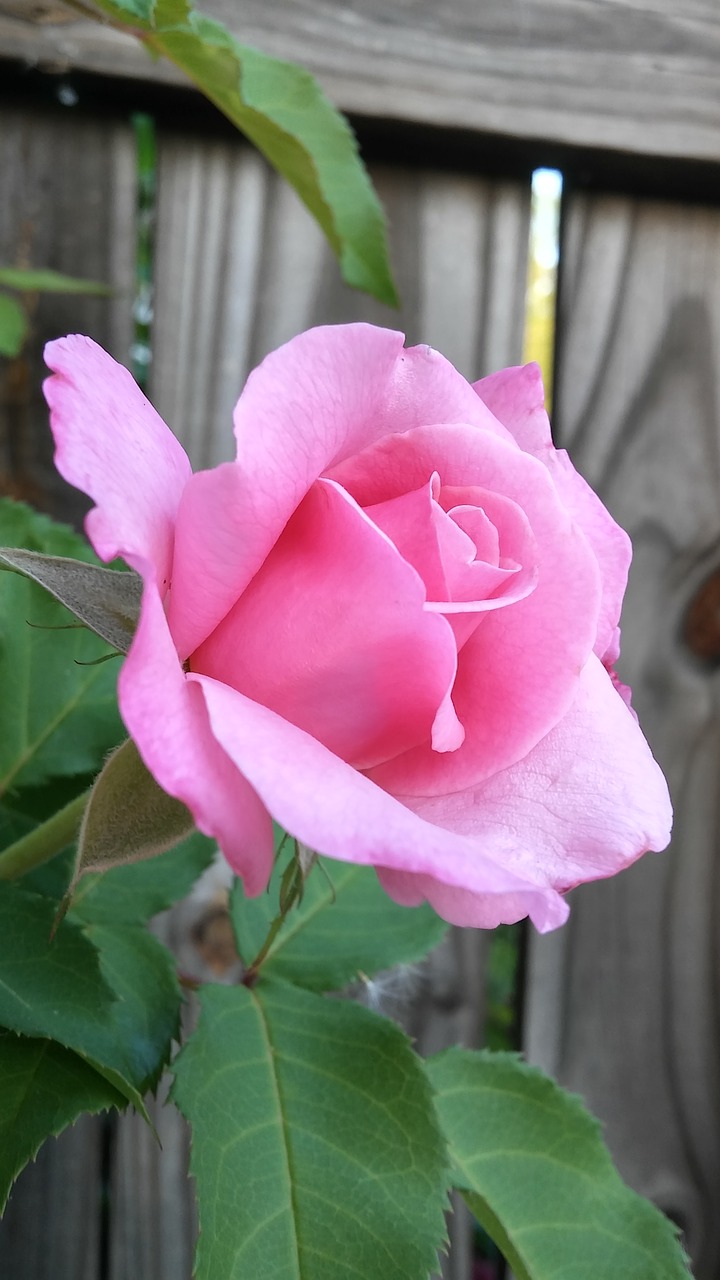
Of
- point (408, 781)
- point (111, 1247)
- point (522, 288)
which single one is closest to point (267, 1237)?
point (408, 781)

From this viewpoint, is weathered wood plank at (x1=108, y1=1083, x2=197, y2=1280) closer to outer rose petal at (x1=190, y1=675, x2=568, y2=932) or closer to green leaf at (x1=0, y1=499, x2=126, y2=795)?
green leaf at (x1=0, y1=499, x2=126, y2=795)

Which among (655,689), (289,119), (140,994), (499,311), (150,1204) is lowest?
(150,1204)

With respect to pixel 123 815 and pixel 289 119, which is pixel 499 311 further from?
pixel 123 815

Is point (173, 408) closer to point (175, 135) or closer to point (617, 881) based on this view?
point (175, 135)

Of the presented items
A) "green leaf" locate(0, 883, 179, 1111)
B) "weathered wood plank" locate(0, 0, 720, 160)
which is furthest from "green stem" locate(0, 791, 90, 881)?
"weathered wood plank" locate(0, 0, 720, 160)

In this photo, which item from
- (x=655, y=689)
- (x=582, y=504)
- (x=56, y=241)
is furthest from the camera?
(x=655, y=689)

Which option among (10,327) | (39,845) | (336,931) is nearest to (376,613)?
(39,845)
